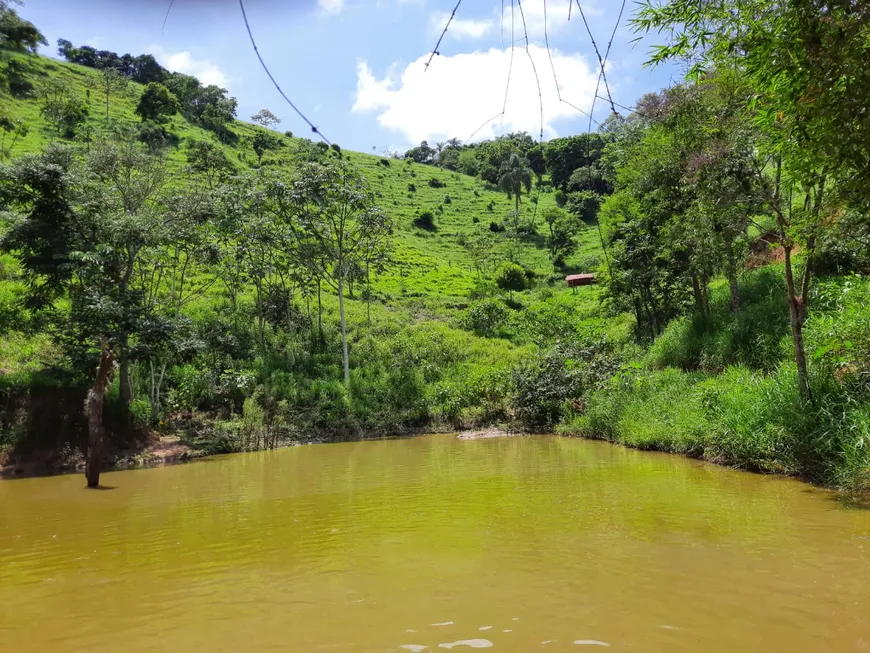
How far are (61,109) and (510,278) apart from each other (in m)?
37.0

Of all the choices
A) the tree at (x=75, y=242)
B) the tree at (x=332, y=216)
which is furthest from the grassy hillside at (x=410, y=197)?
the tree at (x=75, y=242)

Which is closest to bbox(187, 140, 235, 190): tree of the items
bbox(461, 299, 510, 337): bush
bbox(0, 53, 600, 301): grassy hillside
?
bbox(0, 53, 600, 301): grassy hillside

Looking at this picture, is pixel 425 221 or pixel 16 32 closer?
pixel 16 32

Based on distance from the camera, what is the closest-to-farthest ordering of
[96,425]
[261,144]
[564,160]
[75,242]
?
[96,425] → [75,242] → [261,144] → [564,160]

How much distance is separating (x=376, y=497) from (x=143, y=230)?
11164 mm

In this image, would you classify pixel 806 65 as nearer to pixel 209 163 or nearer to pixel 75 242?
pixel 75 242

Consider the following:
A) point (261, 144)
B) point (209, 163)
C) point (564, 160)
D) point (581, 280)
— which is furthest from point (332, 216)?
point (564, 160)

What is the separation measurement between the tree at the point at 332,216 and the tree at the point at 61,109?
28.3 metres

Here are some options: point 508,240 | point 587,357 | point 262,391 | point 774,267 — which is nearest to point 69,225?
point 262,391

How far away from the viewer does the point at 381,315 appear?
29.2 metres

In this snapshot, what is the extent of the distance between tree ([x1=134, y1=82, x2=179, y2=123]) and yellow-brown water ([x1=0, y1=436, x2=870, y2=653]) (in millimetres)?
52242

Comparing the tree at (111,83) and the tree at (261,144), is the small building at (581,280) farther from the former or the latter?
the tree at (111,83)

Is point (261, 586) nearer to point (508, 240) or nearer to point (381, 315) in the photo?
point (381, 315)

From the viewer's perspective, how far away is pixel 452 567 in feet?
16.4
